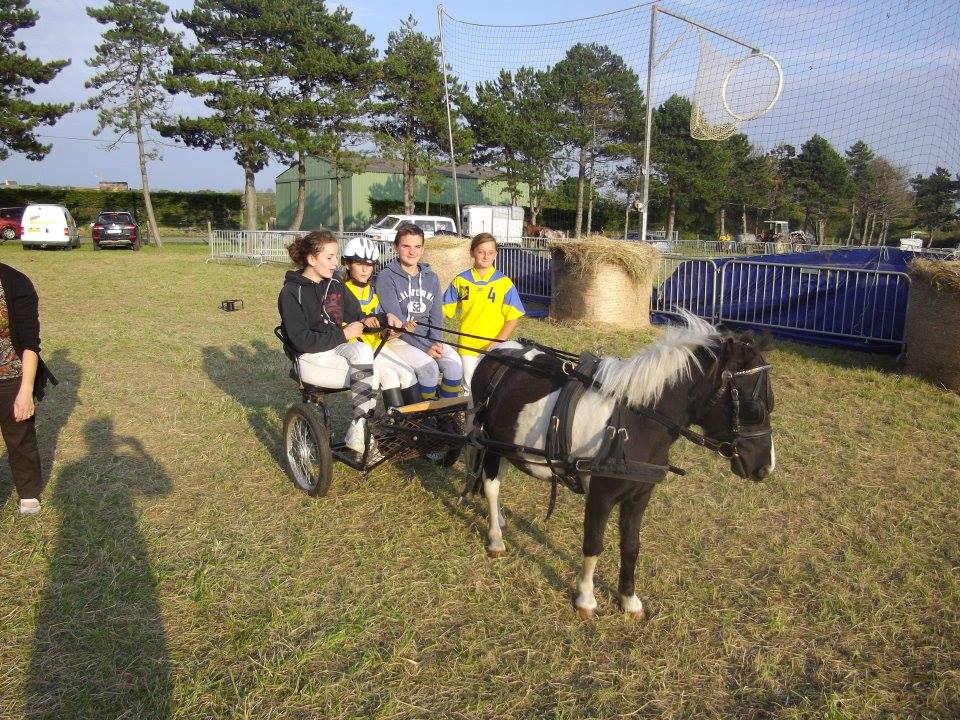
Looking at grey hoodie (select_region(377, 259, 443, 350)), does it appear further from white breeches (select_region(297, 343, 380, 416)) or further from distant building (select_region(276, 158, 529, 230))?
distant building (select_region(276, 158, 529, 230))

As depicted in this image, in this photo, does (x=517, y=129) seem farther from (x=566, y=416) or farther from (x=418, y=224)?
(x=566, y=416)

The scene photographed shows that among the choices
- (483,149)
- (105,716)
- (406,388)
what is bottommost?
(105,716)

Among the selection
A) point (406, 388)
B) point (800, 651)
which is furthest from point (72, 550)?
point (800, 651)

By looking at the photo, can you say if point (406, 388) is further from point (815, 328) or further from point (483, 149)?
point (483, 149)

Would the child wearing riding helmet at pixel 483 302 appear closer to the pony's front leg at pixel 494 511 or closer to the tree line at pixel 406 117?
the pony's front leg at pixel 494 511

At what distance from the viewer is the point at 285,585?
12.9ft

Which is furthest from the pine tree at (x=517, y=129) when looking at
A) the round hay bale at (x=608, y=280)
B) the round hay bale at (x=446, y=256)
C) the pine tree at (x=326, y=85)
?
the round hay bale at (x=608, y=280)

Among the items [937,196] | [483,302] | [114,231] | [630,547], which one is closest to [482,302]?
Result: [483,302]

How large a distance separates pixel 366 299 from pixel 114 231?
2993 centimetres

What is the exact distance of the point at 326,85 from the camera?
38375mm

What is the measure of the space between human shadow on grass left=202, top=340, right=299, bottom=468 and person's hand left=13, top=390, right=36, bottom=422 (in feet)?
6.40

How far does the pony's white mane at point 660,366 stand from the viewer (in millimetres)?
3230

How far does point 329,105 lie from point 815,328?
108 feet

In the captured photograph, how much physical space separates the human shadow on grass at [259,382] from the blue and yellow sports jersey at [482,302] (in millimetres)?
2063
